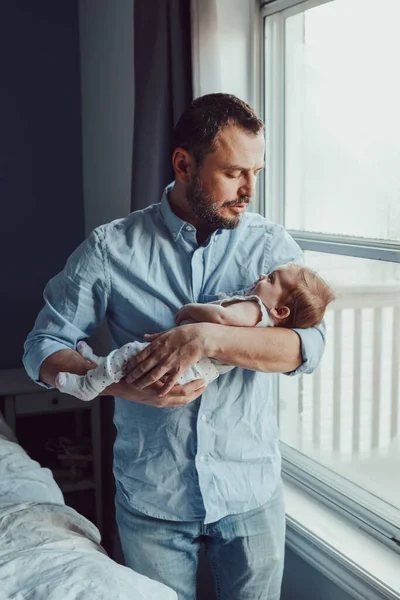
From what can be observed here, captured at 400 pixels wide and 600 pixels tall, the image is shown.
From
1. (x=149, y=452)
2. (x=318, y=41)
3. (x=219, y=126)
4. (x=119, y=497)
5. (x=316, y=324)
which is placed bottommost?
(x=119, y=497)

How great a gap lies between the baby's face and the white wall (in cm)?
136

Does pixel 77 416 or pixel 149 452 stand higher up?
pixel 149 452

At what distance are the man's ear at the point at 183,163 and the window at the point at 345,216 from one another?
577 mm

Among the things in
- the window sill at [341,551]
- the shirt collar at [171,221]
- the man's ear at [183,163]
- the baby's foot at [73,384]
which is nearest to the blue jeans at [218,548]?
the window sill at [341,551]

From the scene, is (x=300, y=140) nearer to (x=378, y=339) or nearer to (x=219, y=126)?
(x=378, y=339)

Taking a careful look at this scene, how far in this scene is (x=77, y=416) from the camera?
3.12 m

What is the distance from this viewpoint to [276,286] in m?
1.47

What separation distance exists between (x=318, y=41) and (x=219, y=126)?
830 millimetres

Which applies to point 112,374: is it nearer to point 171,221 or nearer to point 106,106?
point 171,221

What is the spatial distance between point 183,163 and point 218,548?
0.84 meters

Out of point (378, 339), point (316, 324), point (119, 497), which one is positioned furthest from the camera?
point (378, 339)

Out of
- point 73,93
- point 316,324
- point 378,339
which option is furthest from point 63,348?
point 73,93

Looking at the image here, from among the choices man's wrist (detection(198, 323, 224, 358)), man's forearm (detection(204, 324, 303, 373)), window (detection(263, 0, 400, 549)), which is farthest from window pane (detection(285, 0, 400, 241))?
man's wrist (detection(198, 323, 224, 358))

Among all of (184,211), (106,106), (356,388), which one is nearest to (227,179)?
(184,211)
